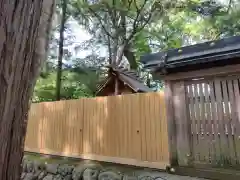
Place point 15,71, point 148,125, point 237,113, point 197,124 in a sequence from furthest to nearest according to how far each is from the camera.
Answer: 1. point 148,125
2. point 197,124
3. point 237,113
4. point 15,71

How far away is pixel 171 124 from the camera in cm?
345

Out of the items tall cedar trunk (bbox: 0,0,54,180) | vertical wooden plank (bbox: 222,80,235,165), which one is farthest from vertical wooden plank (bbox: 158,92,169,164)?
tall cedar trunk (bbox: 0,0,54,180)

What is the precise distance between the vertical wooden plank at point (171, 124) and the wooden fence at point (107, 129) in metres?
0.21

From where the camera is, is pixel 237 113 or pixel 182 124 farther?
pixel 182 124

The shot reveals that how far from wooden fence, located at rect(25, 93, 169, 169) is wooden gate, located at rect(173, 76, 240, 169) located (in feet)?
1.53

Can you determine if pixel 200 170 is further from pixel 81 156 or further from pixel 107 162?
pixel 81 156

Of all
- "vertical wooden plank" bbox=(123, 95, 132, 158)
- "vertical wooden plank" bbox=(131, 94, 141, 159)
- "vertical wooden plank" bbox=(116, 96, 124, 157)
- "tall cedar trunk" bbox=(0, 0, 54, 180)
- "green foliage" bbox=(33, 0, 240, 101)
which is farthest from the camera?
"green foliage" bbox=(33, 0, 240, 101)

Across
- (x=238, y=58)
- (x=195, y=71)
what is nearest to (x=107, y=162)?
(x=195, y=71)

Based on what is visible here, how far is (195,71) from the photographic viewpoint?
3258mm

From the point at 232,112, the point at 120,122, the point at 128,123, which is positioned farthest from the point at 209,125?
the point at 120,122

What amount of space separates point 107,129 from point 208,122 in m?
2.20

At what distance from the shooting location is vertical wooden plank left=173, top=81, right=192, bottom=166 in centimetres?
325

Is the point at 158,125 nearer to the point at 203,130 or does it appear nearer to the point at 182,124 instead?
the point at 182,124

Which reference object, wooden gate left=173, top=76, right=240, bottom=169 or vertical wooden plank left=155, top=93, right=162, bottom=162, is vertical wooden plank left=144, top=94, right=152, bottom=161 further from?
wooden gate left=173, top=76, right=240, bottom=169
